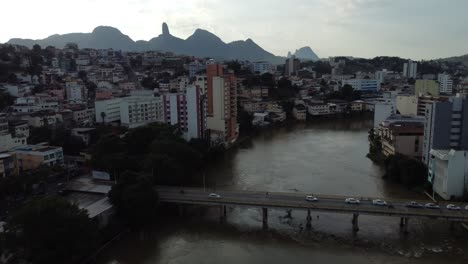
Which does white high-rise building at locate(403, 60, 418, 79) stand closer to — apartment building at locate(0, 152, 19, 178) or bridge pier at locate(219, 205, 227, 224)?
bridge pier at locate(219, 205, 227, 224)

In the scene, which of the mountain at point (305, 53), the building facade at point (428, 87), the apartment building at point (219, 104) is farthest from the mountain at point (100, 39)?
the mountain at point (305, 53)

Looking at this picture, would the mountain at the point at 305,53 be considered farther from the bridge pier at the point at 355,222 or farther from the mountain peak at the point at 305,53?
the bridge pier at the point at 355,222

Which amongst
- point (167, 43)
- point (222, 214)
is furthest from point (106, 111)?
point (167, 43)

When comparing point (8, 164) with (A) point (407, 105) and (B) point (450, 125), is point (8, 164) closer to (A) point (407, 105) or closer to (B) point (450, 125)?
(B) point (450, 125)

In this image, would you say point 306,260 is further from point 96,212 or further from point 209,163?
point 209,163

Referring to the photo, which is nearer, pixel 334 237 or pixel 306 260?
pixel 306 260

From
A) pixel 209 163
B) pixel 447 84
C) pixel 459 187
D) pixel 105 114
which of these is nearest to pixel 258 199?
pixel 459 187

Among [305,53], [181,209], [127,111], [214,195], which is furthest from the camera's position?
[305,53]
